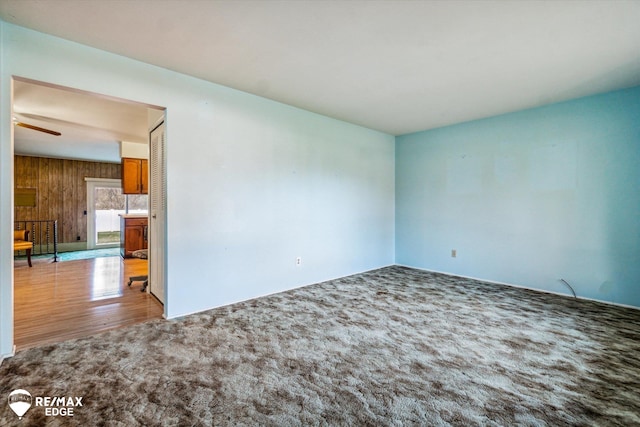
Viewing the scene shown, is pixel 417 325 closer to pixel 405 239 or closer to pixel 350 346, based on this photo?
pixel 350 346

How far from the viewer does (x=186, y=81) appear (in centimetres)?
295

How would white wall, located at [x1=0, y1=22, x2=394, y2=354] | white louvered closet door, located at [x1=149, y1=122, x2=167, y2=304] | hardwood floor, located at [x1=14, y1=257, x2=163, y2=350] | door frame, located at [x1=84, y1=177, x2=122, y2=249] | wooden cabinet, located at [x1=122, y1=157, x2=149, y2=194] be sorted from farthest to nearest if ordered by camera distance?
1. door frame, located at [x1=84, y1=177, x2=122, y2=249]
2. wooden cabinet, located at [x1=122, y1=157, x2=149, y2=194]
3. white louvered closet door, located at [x1=149, y1=122, x2=167, y2=304]
4. hardwood floor, located at [x1=14, y1=257, x2=163, y2=350]
5. white wall, located at [x1=0, y1=22, x2=394, y2=354]

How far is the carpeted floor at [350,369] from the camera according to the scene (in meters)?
1.57

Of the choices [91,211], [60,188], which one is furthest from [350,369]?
[60,188]

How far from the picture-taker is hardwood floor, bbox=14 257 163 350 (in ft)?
8.55

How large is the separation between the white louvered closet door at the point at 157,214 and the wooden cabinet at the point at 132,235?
3.11 metres

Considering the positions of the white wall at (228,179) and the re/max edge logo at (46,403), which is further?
the white wall at (228,179)

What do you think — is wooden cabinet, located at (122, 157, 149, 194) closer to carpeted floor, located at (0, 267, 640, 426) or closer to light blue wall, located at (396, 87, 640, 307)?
carpeted floor, located at (0, 267, 640, 426)

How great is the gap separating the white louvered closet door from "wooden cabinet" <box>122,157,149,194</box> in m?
2.89

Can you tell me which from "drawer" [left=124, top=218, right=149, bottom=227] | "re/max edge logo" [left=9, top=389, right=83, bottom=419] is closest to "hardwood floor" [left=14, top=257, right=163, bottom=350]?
"re/max edge logo" [left=9, top=389, right=83, bottom=419]

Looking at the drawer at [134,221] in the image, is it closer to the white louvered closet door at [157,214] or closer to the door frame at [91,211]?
the door frame at [91,211]

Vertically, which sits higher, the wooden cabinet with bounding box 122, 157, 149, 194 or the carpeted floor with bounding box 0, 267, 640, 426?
the wooden cabinet with bounding box 122, 157, 149, 194

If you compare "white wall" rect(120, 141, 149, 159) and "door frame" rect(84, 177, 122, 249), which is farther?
"door frame" rect(84, 177, 122, 249)

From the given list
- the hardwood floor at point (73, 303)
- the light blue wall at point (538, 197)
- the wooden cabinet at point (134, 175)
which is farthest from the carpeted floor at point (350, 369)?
the wooden cabinet at point (134, 175)
